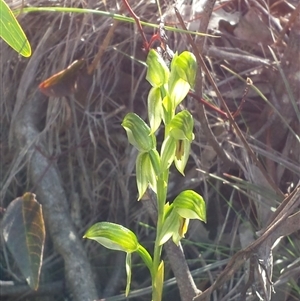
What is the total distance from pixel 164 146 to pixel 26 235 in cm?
51

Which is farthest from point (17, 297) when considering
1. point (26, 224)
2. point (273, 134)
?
point (273, 134)

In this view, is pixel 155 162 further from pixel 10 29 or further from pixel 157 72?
pixel 10 29

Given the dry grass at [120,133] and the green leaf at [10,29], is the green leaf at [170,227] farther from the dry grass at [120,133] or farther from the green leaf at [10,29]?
the dry grass at [120,133]

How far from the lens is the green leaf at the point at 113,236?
75 cm

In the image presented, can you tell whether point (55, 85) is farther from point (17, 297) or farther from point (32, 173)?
point (17, 297)

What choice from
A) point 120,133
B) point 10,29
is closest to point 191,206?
point 10,29

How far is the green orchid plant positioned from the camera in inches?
27.9

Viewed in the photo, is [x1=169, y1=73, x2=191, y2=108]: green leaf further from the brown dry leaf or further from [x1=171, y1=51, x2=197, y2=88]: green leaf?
the brown dry leaf

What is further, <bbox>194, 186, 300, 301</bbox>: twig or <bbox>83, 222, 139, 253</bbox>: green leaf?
<bbox>194, 186, 300, 301</bbox>: twig

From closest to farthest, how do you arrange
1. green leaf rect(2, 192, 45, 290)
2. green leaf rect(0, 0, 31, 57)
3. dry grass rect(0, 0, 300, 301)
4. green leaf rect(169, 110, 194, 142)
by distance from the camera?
green leaf rect(169, 110, 194, 142)
green leaf rect(0, 0, 31, 57)
green leaf rect(2, 192, 45, 290)
dry grass rect(0, 0, 300, 301)

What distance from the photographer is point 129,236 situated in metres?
0.75

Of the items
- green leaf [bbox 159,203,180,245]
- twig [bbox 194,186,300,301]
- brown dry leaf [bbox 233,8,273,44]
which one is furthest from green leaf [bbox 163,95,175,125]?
brown dry leaf [bbox 233,8,273,44]

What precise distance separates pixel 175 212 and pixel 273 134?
24.4 inches

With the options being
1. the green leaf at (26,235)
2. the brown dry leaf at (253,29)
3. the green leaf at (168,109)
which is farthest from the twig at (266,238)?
the brown dry leaf at (253,29)
